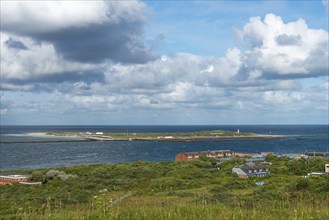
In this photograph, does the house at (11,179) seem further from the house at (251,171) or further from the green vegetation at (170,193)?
the house at (251,171)

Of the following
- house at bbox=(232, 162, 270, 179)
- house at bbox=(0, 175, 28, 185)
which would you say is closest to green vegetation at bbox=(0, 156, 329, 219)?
house at bbox=(232, 162, 270, 179)

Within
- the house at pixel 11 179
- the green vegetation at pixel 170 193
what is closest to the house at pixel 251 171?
the green vegetation at pixel 170 193

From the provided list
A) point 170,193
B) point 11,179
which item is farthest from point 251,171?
point 11,179

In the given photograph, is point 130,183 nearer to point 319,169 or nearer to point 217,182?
point 217,182

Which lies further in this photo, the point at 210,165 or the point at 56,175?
the point at 210,165

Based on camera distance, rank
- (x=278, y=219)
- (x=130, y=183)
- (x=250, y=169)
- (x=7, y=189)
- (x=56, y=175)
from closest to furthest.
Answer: (x=278, y=219), (x=7, y=189), (x=130, y=183), (x=56, y=175), (x=250, y=169)

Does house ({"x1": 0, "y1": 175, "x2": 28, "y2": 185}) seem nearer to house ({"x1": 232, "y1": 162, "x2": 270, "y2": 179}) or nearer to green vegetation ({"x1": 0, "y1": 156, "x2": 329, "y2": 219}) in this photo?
green vegetation ({"x1": 0, "y1": 156, "x2": 329, "y2": 219})

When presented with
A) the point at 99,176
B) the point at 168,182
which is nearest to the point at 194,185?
the point at 168,182

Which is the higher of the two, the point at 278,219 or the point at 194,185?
the point at 278,219
